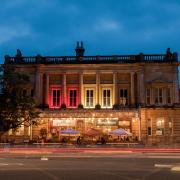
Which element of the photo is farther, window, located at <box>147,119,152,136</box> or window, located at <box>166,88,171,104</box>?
window, located at <box>166,88,171,104</box>

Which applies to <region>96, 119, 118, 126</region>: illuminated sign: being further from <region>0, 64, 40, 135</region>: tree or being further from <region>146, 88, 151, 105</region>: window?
<region>0, 64, 40, 135</region>: tree

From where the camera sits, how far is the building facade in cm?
5100

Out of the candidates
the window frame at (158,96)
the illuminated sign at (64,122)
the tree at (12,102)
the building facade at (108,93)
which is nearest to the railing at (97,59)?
the building facade at (108,93)

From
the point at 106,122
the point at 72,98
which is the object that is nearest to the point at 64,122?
the point at 72,98

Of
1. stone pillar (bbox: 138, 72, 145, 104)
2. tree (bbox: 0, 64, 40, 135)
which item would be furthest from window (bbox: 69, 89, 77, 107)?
tree (bbox: 0, 64, 40, 135)

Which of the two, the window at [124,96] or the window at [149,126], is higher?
the window at [124,96]

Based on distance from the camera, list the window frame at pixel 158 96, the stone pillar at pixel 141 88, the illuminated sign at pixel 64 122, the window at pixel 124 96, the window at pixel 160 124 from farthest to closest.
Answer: the window at pixel 124 96 → the window frame at pixel 158 96 → the stone pillar at pixel 141 88 → the illuminated sign at pixel 64 122 → the window at pixel 160 124

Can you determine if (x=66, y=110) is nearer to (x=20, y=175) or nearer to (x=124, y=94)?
(x=124, y=94)

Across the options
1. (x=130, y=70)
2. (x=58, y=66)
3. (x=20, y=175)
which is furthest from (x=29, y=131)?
(x=20, y=175)

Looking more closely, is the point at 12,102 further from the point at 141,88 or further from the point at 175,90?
the point at 175,90

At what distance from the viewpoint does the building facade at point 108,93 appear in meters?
51.0

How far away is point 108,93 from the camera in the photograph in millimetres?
53781

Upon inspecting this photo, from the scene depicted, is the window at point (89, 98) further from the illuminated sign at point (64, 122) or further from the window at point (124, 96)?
the window at point (124, 96)

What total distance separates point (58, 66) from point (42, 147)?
55.1ft
